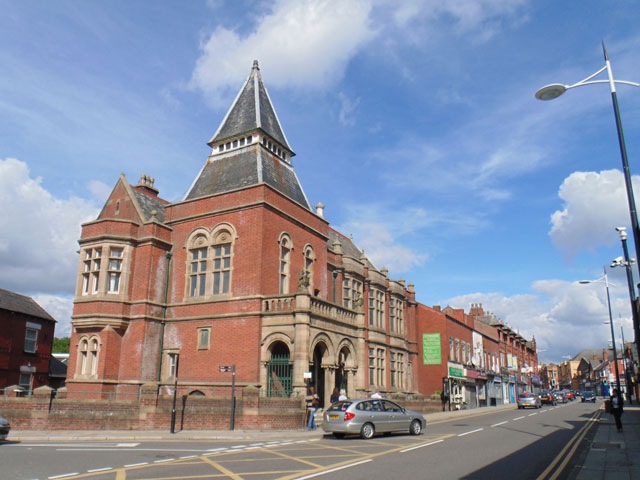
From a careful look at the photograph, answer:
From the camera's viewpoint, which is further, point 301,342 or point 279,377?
point 279,377

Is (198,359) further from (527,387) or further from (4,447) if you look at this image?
(527,387)

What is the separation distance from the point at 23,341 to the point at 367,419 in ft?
94.6

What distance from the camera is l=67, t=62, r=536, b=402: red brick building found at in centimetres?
2277

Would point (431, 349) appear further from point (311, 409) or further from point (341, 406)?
point (341, 406)

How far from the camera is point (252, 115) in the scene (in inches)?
1146

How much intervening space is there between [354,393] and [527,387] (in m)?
70.5

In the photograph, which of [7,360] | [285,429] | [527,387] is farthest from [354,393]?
[527,387]

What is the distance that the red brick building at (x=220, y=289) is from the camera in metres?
22.8

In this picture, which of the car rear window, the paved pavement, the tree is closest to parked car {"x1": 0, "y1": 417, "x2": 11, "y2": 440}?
the paved pavement

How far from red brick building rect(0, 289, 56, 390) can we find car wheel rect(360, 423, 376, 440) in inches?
1004

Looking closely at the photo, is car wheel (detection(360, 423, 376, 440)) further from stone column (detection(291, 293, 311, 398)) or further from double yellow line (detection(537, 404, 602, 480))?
double yellow line (detection(537, 404, 602, 480))

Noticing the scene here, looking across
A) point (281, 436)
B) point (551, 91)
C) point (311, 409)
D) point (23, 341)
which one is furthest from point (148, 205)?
point (551, 91)

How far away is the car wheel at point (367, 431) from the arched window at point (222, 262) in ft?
33.8

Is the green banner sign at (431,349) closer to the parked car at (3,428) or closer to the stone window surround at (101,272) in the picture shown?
the stone window surround at (101,272)
